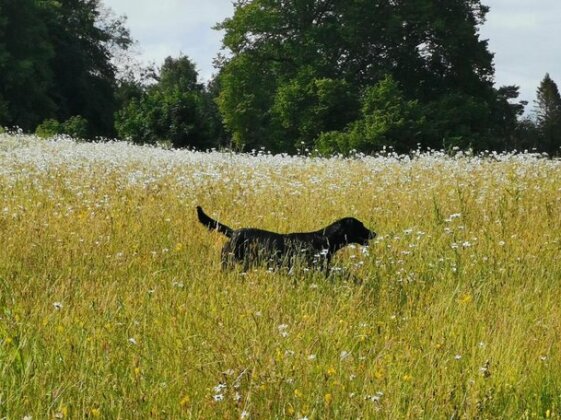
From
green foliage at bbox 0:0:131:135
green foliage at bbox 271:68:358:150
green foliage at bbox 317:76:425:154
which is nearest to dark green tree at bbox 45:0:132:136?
green foliage at bbox 0:0:131:135

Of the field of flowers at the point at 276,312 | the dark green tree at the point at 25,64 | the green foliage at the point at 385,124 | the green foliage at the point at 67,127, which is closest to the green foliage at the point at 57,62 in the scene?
the dark green tree at the point at 25,64

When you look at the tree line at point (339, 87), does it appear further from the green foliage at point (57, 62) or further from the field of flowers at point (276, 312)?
the field of flowers at point (276, 312)

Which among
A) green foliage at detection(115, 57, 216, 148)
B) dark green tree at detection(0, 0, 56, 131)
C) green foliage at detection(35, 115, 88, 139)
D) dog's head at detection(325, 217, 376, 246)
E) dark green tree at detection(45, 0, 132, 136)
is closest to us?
dog's head at detection(325, 217, 376, 246)

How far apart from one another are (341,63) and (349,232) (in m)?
31.4

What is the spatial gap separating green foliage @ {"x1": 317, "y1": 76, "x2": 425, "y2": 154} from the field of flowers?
841 inches

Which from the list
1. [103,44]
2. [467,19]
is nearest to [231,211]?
[467,19]

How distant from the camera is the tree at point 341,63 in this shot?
107 feet

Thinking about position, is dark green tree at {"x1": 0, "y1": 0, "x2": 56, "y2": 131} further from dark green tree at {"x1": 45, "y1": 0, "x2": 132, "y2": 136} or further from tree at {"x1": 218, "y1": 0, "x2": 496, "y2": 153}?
tree at {"x1": 218, "y1": 0, "x2": 496, "y2": 153}

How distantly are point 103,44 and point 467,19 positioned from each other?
34112mm

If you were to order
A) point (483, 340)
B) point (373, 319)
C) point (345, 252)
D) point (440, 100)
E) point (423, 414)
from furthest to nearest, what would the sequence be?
point (440, 100)
point (345, 252)
point (373, 319)
point (483, 340)
point (423, 414)

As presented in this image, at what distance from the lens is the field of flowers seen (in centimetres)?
276

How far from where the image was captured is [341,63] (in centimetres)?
3588

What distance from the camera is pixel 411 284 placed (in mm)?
4719

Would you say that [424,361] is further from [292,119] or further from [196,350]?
[292,119]
